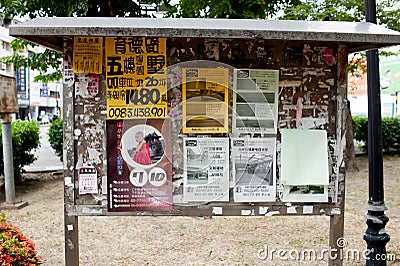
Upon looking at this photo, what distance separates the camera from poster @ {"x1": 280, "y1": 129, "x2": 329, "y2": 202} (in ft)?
10.3

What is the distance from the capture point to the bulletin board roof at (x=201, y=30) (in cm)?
252

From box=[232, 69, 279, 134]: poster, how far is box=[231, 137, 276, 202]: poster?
0.35 feet

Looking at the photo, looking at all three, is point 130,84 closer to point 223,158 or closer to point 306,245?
point 223,158

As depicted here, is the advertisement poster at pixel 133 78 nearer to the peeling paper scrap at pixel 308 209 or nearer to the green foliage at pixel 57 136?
the peeling paper scrap at pixel 308 209

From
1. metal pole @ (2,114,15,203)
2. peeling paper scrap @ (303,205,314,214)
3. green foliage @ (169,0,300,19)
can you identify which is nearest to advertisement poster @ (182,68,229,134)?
peeling paper scrap @ (303,205,314,214)

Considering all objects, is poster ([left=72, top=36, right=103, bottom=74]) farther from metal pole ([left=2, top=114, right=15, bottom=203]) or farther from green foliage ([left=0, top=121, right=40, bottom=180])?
green foliage ([left=0, top=121, right=40, bottom=180])

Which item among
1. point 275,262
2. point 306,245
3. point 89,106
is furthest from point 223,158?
point 306,245

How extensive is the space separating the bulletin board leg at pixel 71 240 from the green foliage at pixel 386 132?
12.4 meters

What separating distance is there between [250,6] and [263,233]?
13.6 ft

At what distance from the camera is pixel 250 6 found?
24.3ft

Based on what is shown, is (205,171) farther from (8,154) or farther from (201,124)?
(8,154)

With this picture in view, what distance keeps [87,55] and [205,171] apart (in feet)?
4.08

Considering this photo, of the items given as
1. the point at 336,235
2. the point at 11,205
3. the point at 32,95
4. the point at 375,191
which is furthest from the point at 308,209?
the point at 32,95

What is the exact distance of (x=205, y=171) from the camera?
3107 mm
